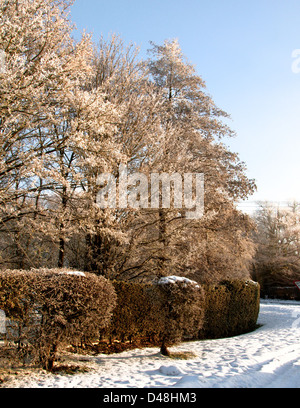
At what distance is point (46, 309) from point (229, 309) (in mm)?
6946

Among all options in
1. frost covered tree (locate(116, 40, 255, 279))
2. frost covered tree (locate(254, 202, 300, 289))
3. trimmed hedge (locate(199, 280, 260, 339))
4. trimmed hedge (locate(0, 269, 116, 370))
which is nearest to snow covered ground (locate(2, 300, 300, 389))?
trimmed hedge (locate(0, 269, 116, 370))

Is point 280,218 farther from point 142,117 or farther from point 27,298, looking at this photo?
point 27,298

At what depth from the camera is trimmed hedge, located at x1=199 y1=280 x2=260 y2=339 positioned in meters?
9.75

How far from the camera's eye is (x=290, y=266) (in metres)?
29.1

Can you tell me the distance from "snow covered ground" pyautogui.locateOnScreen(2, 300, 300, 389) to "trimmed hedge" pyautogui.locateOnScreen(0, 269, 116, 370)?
41 centimetres

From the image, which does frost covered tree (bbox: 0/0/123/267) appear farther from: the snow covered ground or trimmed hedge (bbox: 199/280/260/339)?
trimmed hedge (bbox: 199/280/260/339)

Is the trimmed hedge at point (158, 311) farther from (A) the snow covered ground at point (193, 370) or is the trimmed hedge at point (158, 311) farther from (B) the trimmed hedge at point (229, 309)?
(B) the trimmed hedge at point (229, 309)

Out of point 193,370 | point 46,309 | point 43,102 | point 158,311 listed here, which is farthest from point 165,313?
point 43,102

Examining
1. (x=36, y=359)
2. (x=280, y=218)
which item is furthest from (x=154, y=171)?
(x=280, y=218)

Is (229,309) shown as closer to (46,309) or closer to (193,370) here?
(193,370)

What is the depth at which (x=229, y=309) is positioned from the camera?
34.8 ft

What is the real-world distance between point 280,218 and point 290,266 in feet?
22.1

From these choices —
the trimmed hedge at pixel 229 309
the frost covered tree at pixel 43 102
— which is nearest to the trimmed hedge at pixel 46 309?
the frost covered tree at pixel 43 102

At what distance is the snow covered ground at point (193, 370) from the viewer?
466 cm
